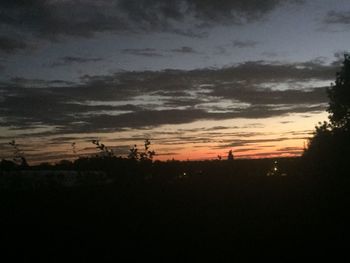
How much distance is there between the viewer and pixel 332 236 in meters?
15.9

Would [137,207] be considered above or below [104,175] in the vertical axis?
below

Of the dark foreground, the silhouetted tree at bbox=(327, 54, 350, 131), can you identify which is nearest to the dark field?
the dark foreground

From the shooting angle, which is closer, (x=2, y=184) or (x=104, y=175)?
(x=2, y=184)

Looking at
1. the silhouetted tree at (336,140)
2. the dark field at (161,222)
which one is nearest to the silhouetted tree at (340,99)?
the silhouetted tree at (336,140)

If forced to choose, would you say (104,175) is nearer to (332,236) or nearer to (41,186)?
(41,186)

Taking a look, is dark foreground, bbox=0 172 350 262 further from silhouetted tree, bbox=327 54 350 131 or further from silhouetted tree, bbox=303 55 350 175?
silhouetted tree, bbox=327 54 350 131

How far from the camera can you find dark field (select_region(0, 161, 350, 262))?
14.6 m

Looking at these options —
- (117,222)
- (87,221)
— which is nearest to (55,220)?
(87,221)

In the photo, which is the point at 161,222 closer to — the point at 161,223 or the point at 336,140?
the point at 161,223

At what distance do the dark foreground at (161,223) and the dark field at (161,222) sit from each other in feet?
0.10

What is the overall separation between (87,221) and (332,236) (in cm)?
996

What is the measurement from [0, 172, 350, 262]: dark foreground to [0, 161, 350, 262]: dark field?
3 centimetres

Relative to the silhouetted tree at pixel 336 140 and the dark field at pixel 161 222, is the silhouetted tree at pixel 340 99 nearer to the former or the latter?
the silhouetted tree at pixel 336 140

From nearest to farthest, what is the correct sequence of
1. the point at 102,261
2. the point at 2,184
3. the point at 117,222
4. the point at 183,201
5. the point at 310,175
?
the point at 102,261 → the point at 117,222 → the point at 2,184 → the point at 183,201 → the point at 310,175
